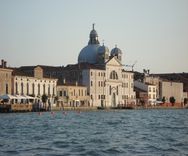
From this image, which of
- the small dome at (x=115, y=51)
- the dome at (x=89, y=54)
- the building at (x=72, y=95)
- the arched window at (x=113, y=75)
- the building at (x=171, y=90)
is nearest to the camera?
the building at (x=72, y=95)

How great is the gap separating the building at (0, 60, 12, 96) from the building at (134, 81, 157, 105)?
49.4 m

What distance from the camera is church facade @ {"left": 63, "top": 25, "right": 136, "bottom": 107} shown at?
102625 mm

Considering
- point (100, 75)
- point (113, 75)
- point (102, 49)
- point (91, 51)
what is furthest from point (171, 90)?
point (100, 75)

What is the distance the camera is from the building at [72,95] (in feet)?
310

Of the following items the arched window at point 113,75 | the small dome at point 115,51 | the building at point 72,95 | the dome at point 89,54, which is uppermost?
the small dome at point 115,51

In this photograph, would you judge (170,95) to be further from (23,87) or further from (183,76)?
(23,87)

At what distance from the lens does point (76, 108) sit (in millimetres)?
93062

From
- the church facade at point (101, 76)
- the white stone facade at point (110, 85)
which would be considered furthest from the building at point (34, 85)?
the white stone facade at point (110, 85)

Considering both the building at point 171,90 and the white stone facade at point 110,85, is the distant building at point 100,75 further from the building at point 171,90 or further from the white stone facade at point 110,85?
the building at point 171,90

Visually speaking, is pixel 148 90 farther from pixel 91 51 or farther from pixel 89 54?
pixel 89 54

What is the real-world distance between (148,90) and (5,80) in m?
51.2

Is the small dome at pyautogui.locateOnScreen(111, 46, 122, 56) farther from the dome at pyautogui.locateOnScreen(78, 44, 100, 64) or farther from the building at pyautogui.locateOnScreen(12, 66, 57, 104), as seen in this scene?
the building at pyautogui.locateOnScreen(12, 66, 57, 104)

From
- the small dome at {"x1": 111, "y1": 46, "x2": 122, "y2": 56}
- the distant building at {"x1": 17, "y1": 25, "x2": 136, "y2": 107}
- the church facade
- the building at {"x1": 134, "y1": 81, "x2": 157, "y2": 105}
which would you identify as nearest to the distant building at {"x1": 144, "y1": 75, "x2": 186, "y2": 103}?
the building at {"x1": 134, "y1": 81, "x2": 157, "y2": 105}

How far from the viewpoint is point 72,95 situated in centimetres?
9694
